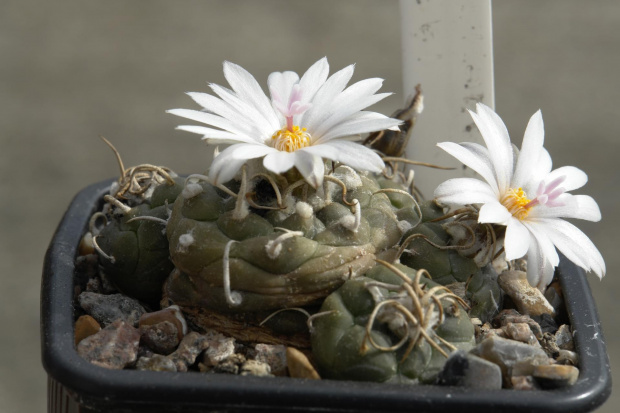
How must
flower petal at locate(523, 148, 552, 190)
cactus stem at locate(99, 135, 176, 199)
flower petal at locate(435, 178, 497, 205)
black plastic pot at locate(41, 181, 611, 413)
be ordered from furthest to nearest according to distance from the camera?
1. cactus stem at locate(99, 135, 176, 199)
2. flower petal at locate(523, 148, 552, 190)
3. flower petal at locate(435, 178, 497, 205)
4. black plastic pot at locate(41, 181, 611, 413)

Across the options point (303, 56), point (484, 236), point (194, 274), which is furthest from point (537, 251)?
point (303, 56)

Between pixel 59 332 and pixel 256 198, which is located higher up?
pixel 256 198

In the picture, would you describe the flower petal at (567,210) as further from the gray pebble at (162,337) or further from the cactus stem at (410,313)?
the gray pebble at (162,337)

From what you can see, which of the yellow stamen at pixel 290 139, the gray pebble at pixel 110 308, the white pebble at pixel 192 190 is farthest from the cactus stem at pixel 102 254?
the yellow stamen at pixel 290 139

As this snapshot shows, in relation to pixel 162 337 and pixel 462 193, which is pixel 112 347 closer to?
pixel 162 337

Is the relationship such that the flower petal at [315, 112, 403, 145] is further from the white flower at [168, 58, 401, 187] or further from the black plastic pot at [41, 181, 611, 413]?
the black plastic pot at [41, 181, 611, 413]

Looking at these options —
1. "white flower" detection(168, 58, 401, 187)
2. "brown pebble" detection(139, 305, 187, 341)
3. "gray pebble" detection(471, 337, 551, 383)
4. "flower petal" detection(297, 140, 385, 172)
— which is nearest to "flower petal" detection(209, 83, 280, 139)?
"white flower" detection(168, 58, 401, 187)

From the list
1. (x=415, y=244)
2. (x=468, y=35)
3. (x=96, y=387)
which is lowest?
(x=96, y=387)

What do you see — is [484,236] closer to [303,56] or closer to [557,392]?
[557,392]
